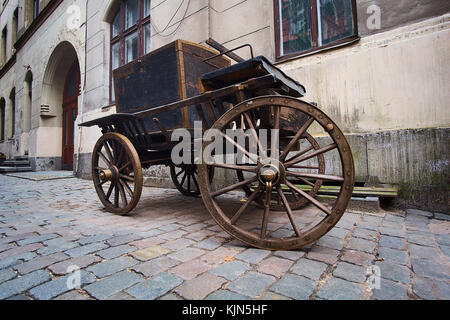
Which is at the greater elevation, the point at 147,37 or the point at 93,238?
the point at 147,37

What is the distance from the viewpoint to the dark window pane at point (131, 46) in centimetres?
651

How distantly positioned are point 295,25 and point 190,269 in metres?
3.94

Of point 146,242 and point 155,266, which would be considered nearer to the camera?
point 155,266

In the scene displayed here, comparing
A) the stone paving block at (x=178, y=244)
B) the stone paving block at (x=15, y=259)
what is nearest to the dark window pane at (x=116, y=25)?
the stone paving block at (x=15, y=259)

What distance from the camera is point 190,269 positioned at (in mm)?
1311

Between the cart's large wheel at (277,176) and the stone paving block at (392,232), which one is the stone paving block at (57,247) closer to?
the cart's large wheel at (277,176)

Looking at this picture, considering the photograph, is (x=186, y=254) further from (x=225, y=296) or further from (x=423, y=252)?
(x=423, y=252)

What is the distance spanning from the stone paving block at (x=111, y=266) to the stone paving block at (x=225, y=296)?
58cm

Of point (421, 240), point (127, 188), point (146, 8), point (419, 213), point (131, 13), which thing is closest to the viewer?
point (421, 240)

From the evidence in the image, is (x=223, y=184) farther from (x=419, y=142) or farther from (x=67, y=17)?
(x=67, y=17)

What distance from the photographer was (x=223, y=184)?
4.11 meters

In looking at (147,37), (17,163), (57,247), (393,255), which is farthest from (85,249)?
(17,163)

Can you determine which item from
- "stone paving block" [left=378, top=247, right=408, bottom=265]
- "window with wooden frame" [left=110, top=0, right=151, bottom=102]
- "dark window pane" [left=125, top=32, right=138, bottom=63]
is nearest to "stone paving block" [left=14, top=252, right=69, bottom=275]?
"stone paving block" [left=378, top=247, right=408, bottom=265]
